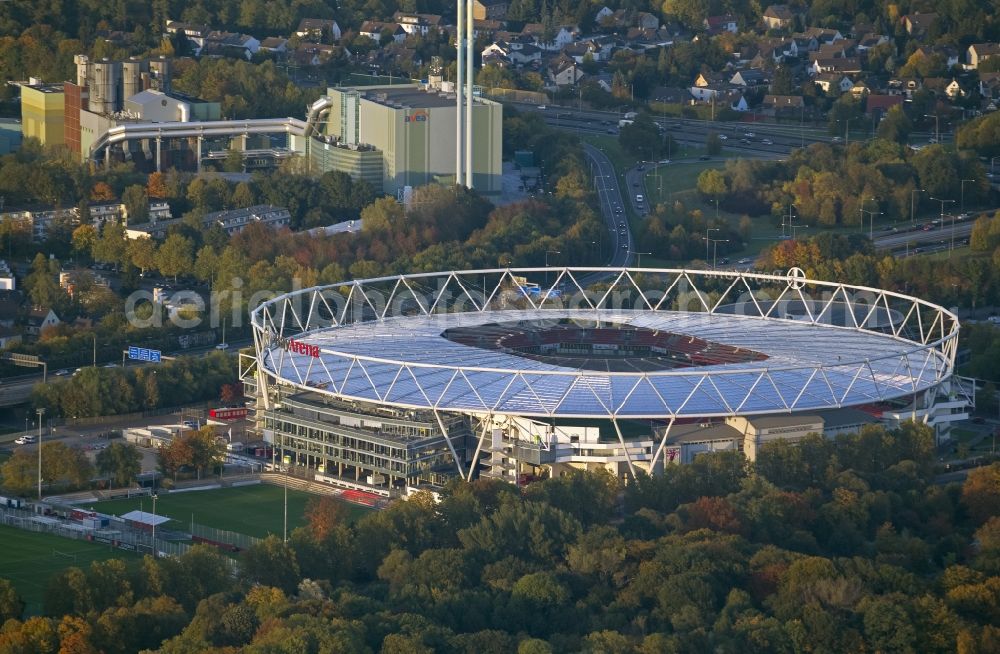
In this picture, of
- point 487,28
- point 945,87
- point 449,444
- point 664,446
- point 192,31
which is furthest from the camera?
point 487,28

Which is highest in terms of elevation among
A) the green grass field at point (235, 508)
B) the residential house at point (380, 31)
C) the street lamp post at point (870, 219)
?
the residential house at point (380, 31)

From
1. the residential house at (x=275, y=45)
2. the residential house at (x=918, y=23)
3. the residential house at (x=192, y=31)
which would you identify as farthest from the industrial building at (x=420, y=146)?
the residential house at (x=918, y=23)

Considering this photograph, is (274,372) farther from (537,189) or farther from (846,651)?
(537,189)

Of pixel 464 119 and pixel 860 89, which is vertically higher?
pixel 860 89

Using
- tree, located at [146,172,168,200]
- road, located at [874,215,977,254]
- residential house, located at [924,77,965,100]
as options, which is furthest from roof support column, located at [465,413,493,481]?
residential house, located at [924,77,965,100]

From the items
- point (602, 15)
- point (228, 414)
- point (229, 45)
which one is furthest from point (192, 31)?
point (228, 414)

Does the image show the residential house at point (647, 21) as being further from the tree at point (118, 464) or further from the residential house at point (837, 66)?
the tree at point (118, 464)

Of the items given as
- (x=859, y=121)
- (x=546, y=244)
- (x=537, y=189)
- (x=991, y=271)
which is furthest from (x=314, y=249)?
(x=859, y=121)

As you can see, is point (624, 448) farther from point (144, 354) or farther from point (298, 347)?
point (144, 354)
